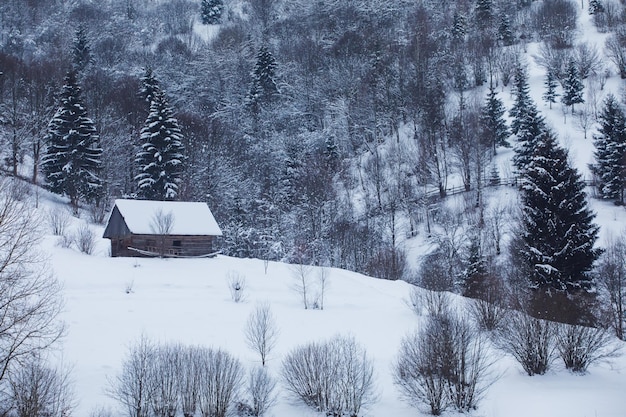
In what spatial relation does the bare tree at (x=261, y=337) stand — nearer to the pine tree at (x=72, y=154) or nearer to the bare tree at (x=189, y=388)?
the bare tree at (x=189, y=388)

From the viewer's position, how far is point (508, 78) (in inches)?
2505

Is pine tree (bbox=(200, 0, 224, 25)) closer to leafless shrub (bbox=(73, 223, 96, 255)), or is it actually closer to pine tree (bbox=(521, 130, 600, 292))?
leafless shrub (bbox=(73, 223, 96, 255))

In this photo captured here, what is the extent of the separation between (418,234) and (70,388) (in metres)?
36.4

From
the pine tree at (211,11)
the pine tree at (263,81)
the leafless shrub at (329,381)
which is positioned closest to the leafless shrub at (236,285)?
the leafless shrub at (329,381)

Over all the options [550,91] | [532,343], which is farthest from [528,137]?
[532,343]

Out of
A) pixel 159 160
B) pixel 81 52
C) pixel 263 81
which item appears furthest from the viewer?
pixel 81 52

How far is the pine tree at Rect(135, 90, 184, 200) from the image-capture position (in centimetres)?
4519

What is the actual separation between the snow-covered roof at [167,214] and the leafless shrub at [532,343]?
23077 mm

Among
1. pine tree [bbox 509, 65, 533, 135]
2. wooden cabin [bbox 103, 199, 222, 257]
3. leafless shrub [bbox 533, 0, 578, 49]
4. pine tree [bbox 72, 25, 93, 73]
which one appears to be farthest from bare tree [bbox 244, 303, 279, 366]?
pine tree [bbox 72, 25, 93, 73]

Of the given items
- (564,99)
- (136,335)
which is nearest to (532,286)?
(136,335)

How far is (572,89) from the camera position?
5584 centimetres

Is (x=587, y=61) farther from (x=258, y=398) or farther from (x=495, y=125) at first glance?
(x=258, y=398)

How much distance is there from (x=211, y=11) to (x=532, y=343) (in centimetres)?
10582

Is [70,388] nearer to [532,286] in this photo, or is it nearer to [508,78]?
[532,286]
